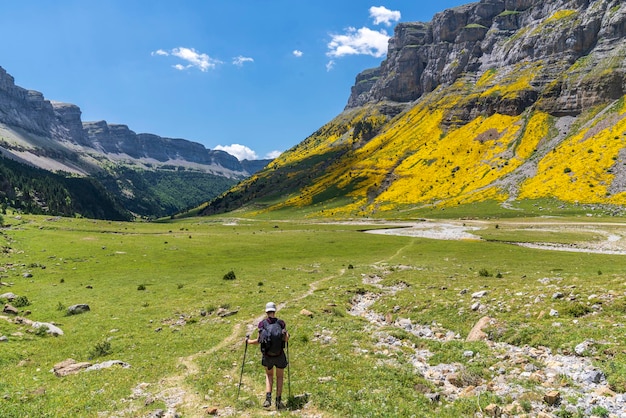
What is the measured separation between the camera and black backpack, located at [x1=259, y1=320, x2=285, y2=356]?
46.0 ft

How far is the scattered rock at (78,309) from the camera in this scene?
96.4ft

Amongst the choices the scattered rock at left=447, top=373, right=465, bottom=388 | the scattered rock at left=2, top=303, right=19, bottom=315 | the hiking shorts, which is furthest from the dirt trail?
the scattered rock at left=2, top=303, right=19, bottom=315

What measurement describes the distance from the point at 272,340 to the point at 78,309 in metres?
24.4

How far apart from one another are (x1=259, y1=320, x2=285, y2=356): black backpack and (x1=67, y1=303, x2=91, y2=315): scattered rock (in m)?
23.8

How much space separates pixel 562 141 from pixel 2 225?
20805 centimetres

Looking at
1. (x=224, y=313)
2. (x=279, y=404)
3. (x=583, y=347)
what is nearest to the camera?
(x=279, y=404)

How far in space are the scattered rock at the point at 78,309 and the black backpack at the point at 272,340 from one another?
23847 millimetres

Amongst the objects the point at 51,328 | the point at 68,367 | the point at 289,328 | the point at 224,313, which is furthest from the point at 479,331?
the point at 51,328

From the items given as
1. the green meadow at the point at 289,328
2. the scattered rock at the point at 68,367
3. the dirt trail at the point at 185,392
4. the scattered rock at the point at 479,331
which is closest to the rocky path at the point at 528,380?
the green meadow at the point at 289,328

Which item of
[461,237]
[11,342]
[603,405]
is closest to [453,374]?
[603,405]

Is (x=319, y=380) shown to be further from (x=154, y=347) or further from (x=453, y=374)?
(x=154, y=347)

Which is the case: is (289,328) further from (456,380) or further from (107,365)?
(456,380)

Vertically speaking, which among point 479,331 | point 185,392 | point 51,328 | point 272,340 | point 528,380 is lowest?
point 51,328

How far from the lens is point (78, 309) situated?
1169 inches
